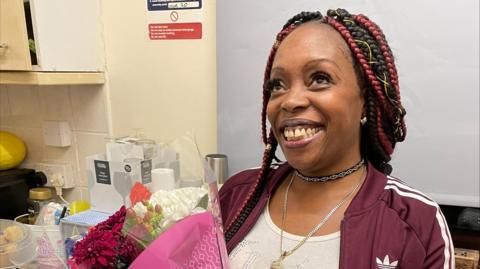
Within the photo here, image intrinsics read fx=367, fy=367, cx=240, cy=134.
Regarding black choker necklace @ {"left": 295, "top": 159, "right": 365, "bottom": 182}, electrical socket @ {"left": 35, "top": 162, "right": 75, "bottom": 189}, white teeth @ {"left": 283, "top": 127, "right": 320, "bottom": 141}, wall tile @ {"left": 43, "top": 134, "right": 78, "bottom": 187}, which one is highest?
white teeth @ {"left": 283, "top": 127, "right": 320, "bottom": 141}

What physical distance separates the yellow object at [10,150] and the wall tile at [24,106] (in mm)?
89

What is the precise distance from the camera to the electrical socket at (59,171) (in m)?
1.77

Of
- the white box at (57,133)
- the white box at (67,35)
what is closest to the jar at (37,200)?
the white box at (57,133)

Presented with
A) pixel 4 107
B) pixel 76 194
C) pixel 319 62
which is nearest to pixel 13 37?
pixel 4 107

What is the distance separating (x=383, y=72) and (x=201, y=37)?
84 cm

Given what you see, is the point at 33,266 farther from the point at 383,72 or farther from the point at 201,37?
the point at 383,72

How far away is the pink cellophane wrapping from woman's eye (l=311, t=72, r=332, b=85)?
378 millimetres

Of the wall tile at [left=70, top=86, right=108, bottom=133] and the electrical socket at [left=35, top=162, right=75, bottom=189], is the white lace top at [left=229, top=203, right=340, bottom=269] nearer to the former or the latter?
the wall tile at [left=70, top=86, right=108, bottom=133]

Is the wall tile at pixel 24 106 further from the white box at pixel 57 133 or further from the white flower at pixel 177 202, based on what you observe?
the white flower at pixel 177 202

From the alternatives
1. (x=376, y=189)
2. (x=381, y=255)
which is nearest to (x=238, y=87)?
(x=376, y=189)

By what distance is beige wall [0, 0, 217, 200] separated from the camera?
5.00ft

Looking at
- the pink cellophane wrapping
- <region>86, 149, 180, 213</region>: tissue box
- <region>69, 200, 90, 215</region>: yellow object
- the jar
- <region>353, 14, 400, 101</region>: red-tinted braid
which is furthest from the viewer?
the jar

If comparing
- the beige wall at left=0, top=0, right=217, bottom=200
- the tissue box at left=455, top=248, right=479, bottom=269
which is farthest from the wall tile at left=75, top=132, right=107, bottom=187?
the tissue box at left=455, top=248, right=479, bottom=269

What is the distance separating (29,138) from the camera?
72.6 inches
